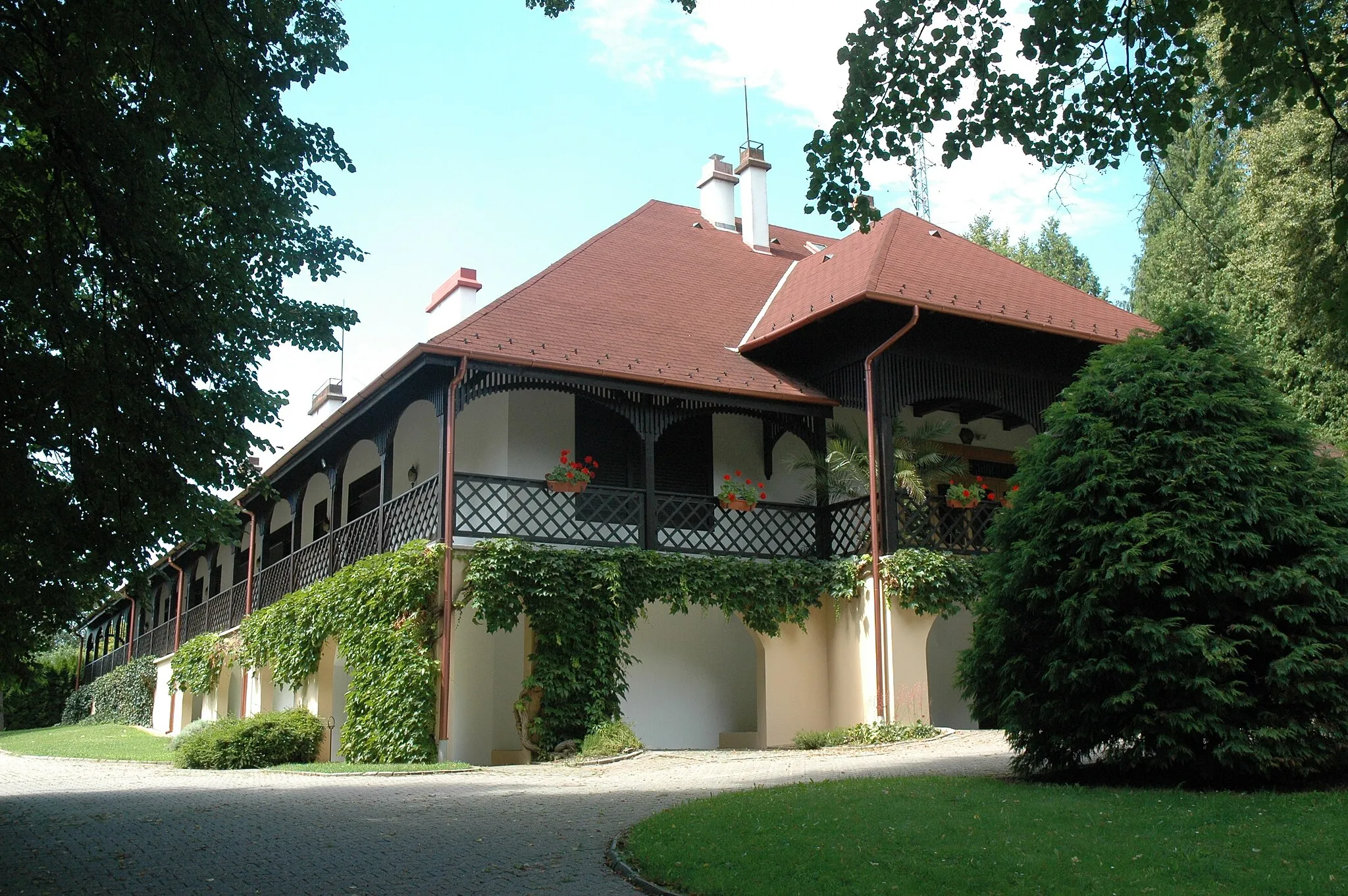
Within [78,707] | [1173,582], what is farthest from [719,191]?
[78,707]

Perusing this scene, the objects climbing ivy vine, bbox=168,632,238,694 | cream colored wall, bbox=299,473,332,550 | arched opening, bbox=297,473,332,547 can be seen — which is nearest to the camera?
arched opening, bbox=297,473,332,547

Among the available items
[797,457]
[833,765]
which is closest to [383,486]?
[797,457]

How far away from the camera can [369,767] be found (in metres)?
13.8

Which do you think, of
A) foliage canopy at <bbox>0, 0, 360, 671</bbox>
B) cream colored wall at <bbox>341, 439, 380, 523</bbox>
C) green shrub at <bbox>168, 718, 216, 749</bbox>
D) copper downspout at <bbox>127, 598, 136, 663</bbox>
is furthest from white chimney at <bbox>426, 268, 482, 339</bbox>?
copper downspout at <bbox>127, 598, 136, 663</bbox>

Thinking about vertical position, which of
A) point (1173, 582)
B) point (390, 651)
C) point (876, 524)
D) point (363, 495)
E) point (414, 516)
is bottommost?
point (390, 651)

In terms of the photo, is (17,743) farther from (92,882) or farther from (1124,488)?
(1124,488)

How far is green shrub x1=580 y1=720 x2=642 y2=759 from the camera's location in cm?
1421

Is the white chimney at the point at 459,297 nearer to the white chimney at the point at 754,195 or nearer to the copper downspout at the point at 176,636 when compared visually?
the white chimney at the point at 754,195

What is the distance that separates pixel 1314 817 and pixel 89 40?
8719mm

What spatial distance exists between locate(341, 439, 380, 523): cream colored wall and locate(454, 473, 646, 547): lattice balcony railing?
17.0ft

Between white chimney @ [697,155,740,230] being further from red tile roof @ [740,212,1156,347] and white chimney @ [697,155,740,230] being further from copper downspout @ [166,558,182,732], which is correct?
copper downspout @ [166,558,182,732]

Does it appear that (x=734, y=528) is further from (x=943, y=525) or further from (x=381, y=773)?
(x=381, y=773)

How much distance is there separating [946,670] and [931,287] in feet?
19.9

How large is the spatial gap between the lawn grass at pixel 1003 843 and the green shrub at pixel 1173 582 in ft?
1.79
